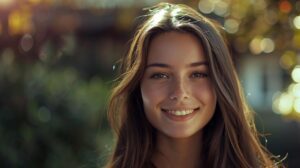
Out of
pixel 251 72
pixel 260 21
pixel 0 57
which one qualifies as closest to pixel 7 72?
pixel 0 57

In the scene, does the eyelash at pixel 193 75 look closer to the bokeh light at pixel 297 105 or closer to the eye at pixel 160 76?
the eye at pixel 160 76

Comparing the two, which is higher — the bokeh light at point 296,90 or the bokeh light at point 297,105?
the bokeh light at point 296,90

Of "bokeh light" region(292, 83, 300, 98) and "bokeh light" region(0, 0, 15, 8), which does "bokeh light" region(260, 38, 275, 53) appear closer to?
"bokeh light" region(292, 83, 300, 98)

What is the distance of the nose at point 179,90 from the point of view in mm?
2975

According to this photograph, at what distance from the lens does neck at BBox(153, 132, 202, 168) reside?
3133 mm

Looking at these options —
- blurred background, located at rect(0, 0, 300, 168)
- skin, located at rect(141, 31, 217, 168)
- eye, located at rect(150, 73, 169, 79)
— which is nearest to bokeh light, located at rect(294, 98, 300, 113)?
blurred background, located at rect(0, 0, 300, 168)

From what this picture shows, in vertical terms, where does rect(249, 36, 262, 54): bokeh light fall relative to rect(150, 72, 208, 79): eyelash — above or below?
below

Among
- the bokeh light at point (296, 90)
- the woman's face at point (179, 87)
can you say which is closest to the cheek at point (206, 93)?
the woman's face at point (179, 87)

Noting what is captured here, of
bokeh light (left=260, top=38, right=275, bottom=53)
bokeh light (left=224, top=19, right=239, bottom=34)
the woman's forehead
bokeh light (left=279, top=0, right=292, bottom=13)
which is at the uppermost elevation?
the woman's forehead

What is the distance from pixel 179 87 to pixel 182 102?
6 cm

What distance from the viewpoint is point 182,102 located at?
2.98 m

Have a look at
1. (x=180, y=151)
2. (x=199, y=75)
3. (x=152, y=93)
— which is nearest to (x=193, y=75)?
(x=199, y=75)

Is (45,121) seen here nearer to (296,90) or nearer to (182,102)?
(296,90)

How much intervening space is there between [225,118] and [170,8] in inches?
21.4
